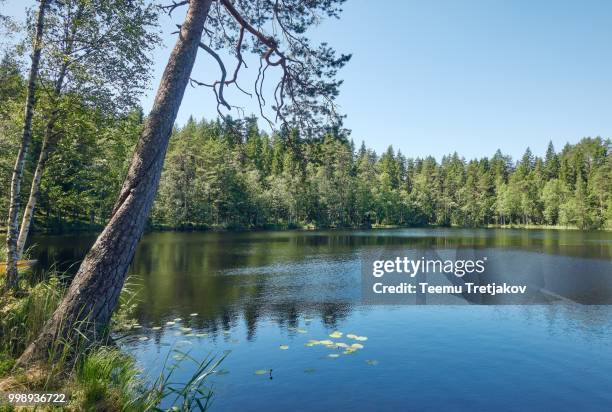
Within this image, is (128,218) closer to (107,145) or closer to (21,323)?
(21,323)

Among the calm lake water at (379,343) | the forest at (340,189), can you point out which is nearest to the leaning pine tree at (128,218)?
the calm lake water at (379,343)

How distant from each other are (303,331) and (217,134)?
7.09 metres

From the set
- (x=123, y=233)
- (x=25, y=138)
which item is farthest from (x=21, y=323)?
(x=25, y=138)

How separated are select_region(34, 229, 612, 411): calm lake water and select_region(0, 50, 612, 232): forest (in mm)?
7577

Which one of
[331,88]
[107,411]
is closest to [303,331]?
[331,88]

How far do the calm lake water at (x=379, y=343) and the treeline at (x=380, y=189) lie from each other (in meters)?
25.9

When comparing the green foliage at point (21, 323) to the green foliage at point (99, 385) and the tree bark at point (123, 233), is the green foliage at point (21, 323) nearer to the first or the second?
the tree bark at point (123, 233)

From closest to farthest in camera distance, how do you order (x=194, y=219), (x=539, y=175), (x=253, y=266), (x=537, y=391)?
1. (x=537, y=391)
2. (x=253, y=266)
3. (x=194, y=219)
4. (x=539, y=175)

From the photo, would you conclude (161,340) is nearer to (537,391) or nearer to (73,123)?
(73,123)

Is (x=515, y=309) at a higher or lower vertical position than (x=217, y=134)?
lower

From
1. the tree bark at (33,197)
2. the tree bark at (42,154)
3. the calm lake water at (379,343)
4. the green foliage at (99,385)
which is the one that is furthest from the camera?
the tree bark at (42,154)

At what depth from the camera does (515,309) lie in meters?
16.2

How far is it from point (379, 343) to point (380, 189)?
90.5 meters

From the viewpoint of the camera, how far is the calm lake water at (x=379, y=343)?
27.3 ft
